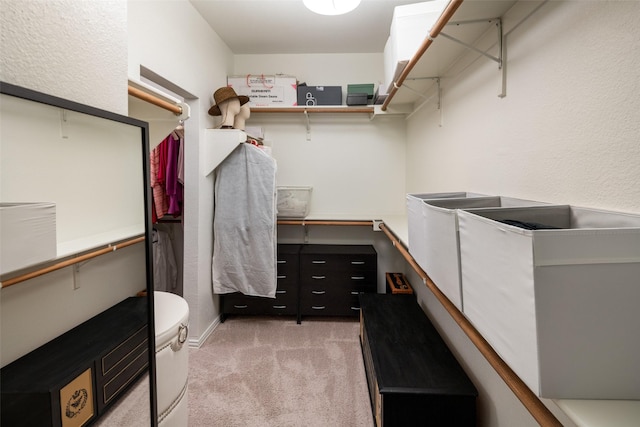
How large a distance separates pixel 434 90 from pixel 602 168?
4.99 ft

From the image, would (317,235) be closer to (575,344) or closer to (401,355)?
(401,355)

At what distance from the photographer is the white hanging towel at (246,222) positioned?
101 inches

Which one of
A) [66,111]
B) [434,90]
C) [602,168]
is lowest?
[602,168]

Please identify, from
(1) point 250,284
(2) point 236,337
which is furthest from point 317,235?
(2) point 236,337

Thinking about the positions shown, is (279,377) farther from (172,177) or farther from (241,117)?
(241,117)

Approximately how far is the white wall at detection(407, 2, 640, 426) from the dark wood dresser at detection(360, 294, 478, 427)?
3.9 inches

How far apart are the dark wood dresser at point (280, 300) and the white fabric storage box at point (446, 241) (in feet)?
5.90

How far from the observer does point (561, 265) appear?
18.6 inches

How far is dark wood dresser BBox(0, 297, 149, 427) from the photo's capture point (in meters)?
0.59

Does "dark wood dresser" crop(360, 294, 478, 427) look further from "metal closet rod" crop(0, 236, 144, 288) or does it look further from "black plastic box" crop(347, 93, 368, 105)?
"black plastic box" crop(347, 93, 368, 105)

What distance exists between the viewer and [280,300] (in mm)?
2824

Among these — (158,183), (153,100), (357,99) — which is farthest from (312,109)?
(153,100)

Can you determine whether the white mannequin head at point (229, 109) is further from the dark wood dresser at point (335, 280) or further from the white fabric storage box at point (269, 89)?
the dark wood dresser at point (335, 280)

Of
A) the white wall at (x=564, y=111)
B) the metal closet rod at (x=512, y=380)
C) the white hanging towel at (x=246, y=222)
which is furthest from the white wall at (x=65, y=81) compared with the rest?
the white hanging towel at (x=246, y=222)
